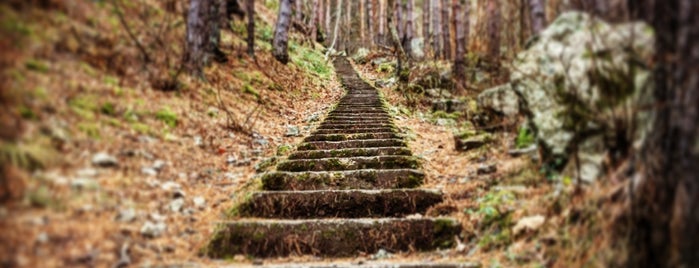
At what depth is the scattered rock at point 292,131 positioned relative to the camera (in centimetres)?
680

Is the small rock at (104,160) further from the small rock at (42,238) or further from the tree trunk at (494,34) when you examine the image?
the tree trunk at (494,34)

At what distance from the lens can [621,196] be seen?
2.60m

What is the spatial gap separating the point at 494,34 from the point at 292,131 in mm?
3393

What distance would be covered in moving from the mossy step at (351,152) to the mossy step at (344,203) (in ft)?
3.93

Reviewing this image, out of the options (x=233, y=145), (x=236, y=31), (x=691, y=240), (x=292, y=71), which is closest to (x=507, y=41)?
(x=691, y=240)

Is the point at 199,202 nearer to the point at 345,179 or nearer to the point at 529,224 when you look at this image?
the point at 345,179

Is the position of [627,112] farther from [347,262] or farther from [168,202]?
[168,202]

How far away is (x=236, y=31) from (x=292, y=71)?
5.52 feet

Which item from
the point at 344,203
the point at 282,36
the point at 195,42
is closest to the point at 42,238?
the point at 344,203

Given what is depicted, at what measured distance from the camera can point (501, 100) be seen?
14.6 ft

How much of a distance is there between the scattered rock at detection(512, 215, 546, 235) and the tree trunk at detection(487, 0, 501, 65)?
70.2 inches

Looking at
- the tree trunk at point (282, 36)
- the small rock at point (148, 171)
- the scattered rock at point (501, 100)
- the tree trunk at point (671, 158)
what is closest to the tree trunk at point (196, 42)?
the small rock at point (148, 171)

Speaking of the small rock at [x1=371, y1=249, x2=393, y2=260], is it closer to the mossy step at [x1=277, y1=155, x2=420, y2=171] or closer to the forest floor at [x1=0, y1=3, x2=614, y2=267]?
the forest floor at [x1=0, y1=3, x2=614, y2=267]

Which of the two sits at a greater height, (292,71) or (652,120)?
(292,71)
